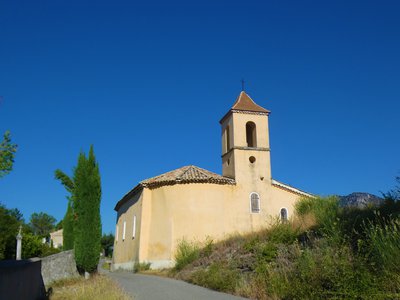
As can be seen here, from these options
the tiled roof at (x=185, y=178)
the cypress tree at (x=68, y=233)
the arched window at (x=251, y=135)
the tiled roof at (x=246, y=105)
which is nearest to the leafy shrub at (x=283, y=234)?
the tiled roof at (x=185, y=178)

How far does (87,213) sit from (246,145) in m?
14.1

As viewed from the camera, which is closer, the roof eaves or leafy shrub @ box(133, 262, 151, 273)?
leafy shrub @ box(133, 262, 151, 273)

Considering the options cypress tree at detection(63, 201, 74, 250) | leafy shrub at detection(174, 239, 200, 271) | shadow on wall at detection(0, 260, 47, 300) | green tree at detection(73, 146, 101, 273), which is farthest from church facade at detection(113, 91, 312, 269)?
shadow on wall at detection(0, 260, 47, 300)

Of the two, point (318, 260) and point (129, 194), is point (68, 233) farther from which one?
point (318, 260)

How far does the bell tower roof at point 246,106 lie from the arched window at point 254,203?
6559 millimetres

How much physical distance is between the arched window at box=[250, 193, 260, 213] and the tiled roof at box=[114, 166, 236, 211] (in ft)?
6.05

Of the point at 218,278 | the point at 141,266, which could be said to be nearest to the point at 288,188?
the point at 141,266

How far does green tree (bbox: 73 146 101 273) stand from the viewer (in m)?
18.9

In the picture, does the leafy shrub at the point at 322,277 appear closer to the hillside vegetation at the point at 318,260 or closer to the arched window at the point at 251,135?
the hillside vegetation at the point at 318,260

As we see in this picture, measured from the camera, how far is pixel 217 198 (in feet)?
91.2

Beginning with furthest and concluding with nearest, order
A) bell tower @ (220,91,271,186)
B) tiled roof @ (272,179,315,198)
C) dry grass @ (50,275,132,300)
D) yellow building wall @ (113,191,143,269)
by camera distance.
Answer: tiled roof @ (272,179,315,198) < bell tower @ (220,91,271,186) < yellow building wall @ (113,191,143,269) < dry grass @ (50,275,132,300)

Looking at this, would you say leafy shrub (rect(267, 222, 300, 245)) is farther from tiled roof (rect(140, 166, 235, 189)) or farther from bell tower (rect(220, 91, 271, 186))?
bell tower (rect(220, 91, 271, 186))

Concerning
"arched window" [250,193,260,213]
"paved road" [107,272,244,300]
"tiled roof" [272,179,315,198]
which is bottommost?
"paved road" [107,272,244,300]

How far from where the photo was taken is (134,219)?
101ft
